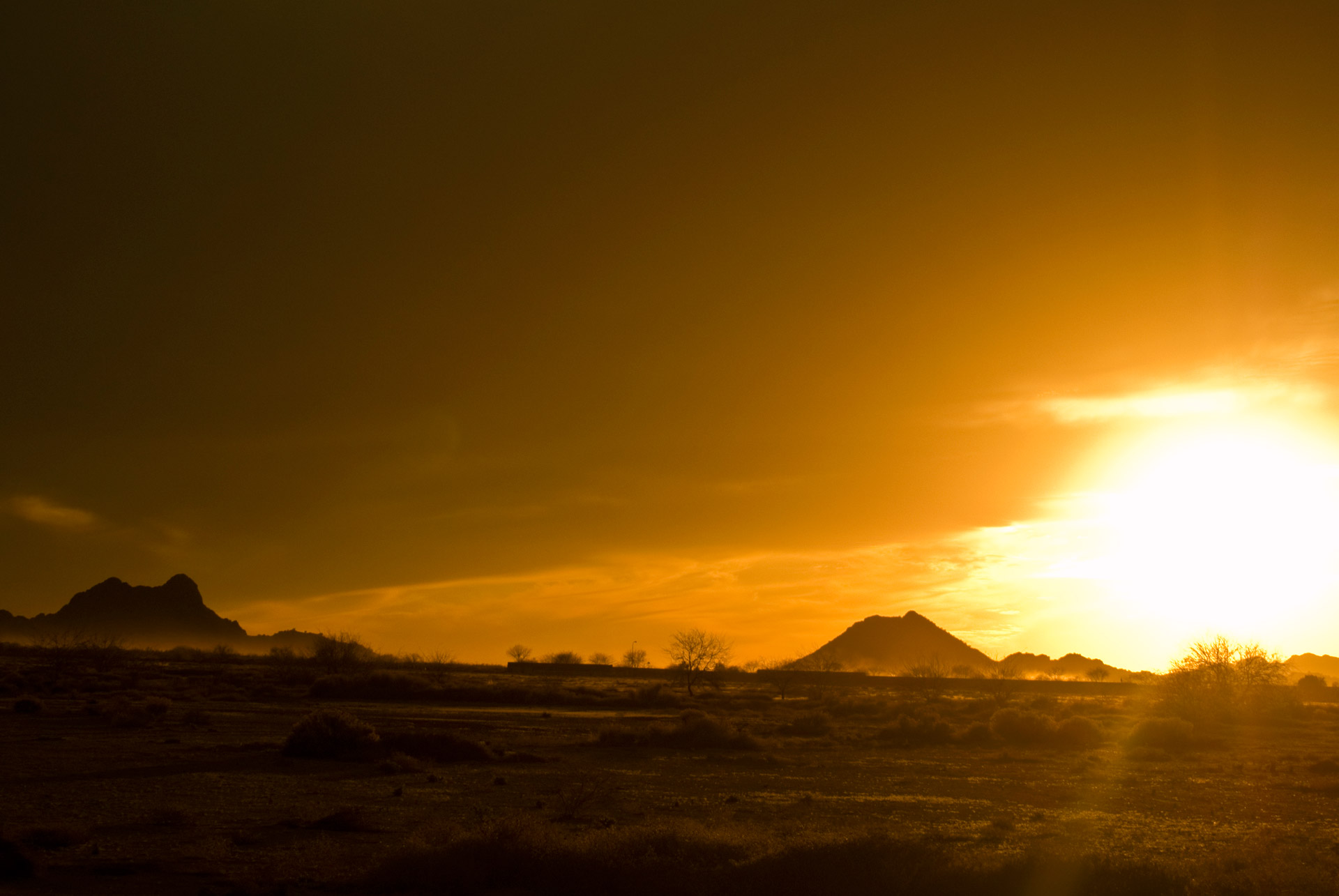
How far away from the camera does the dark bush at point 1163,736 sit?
4334 centimetres

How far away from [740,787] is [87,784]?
58.2 feet

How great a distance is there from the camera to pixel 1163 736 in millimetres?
44312

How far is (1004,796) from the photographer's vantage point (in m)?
26.4

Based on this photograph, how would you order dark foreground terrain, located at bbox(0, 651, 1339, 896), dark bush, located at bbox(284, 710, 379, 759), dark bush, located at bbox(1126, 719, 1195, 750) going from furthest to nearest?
dark bush, located at bbox(1126, 719, 1195, 750) → dark bush, located at bbox(284, 710, 379, 759) → dark foreground terrain, located at bbox(0, 651, 1339, 896)

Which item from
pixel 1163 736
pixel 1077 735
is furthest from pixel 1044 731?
pixel 1163 736

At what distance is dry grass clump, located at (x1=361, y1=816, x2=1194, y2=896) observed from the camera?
526 inches

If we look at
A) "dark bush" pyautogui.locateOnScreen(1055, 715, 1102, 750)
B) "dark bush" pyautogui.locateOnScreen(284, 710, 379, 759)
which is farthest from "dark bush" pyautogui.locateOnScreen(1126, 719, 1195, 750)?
"dark bush" pyautogui.locateOnScreen(284, 710, 379, 759)

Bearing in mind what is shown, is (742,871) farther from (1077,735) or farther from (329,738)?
(1077,735)

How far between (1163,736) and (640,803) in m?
33.6

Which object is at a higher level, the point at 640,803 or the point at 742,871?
the point at 742,871

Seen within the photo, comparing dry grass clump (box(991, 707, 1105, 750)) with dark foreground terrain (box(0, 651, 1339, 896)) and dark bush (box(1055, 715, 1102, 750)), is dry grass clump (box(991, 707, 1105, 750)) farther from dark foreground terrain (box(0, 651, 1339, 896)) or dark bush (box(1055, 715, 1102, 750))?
dark foreground terrain (box(0, 651, 1339, 896))

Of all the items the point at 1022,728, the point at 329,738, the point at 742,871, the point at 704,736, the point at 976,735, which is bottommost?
the point at 704,736

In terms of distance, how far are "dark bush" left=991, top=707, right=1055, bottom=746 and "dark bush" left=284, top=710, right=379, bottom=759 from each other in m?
31.7

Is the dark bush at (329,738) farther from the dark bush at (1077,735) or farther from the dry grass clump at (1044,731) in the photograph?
the dark bush at (1077,735)
